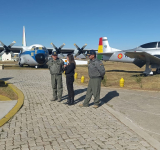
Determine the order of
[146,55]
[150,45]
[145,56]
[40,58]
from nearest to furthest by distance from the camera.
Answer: [146,55], [145,56], [150,45], [40,58]

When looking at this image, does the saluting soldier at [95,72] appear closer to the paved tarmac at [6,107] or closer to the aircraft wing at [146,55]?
the paved tarmac at [6,107]

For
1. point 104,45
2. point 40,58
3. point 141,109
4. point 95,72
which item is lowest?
point 141,109

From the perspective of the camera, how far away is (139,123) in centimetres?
489

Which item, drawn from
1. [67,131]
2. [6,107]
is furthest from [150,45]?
[67,131]

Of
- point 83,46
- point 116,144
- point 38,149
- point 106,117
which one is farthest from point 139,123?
point 83,46

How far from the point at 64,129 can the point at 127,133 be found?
152 cm

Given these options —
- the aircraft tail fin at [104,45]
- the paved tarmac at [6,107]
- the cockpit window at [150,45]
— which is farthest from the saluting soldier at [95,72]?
the aircraft tail fin at [104,45]

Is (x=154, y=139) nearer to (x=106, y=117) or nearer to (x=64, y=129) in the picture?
(x=106, y=117)

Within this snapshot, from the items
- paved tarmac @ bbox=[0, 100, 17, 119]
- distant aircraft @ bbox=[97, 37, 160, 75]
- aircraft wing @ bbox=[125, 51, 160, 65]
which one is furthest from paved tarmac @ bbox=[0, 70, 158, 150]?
distant aircraft @ bbox=[97, 37, 160, 75]

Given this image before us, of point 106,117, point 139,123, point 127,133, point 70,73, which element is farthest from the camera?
point 70,73

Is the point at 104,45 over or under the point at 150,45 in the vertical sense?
over

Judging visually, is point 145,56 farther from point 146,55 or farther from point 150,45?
point 150,45

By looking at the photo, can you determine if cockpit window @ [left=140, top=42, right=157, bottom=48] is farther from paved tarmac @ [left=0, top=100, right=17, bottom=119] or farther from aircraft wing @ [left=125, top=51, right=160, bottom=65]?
paved tarmac @ [left=0, top=100, right=17, bottom=119]

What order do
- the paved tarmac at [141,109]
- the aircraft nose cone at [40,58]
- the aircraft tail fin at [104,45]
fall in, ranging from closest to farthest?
the paved tarmac at [141,109]
the aircraft nose cone at [40,58]
the aircraft tail fin at [104,45]
